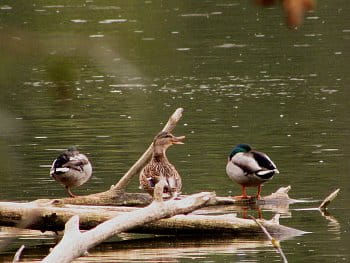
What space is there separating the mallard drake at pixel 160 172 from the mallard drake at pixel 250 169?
878 millimetres

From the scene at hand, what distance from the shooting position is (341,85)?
22922 millimetres

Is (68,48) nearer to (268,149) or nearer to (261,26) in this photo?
(268,149)

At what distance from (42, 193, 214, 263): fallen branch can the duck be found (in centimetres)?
480

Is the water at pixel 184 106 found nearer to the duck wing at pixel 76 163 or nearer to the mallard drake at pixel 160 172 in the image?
the duck wing at pixel 76 163

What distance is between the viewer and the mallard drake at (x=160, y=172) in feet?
36.1

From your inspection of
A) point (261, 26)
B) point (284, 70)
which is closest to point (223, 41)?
point (261, 26)

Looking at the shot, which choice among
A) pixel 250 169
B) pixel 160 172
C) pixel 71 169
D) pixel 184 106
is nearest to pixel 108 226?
pixel 160 172

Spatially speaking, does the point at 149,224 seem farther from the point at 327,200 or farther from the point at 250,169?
the point at 250,169

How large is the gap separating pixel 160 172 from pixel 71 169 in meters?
1.15

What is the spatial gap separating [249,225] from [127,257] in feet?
4.16

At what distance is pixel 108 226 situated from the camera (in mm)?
5961

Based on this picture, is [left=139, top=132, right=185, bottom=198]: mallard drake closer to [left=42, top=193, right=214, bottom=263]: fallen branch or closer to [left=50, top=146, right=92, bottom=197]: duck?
[left=50, top=146, right=92, bottom=197]: duck

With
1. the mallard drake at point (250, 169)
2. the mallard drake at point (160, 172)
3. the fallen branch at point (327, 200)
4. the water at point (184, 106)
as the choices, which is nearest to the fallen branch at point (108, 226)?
the water at point (184, 106)

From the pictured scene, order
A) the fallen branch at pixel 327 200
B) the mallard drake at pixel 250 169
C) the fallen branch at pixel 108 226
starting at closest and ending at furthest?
the fallen branch at pixel 108 226, the fallen branch at pixel 327 200, the mallard drake at pixel 250 169
